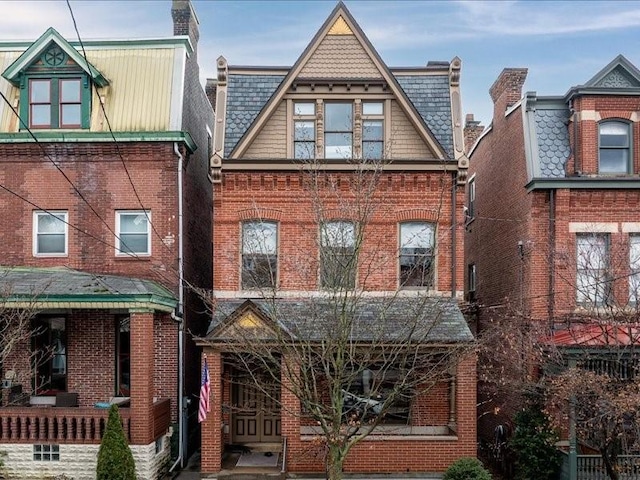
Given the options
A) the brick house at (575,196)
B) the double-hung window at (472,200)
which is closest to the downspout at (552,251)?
the brick house at (575,196)

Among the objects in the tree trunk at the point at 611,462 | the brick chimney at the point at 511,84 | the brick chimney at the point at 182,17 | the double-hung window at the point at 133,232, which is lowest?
the tree trunk at the point at 611,462

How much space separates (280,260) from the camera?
1670cm

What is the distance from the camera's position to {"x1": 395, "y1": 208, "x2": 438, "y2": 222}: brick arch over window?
1667 cm

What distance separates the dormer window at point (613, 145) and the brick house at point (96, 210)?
1185 cm

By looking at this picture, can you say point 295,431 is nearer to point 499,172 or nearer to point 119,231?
point 119,231

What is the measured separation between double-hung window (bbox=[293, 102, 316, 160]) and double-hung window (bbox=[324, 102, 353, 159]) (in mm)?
378

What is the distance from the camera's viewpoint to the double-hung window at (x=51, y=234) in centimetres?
1725

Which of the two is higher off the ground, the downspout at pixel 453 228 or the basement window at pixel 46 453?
→ the downspout at pixel 453 228

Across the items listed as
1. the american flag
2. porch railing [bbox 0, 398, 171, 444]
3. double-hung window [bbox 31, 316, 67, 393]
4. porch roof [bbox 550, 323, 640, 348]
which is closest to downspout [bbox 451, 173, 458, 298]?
porch roof [bbox 550, 323, 640, 348]

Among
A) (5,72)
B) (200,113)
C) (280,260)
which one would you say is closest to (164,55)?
(200,113)

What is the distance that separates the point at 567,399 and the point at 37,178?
597 inches

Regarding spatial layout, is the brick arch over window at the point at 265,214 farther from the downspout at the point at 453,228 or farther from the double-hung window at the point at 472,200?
the double-hung window at the point at 472,200

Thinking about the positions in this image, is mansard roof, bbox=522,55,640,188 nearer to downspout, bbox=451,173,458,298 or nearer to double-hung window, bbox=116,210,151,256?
downspout, bbox=451,173,458,298

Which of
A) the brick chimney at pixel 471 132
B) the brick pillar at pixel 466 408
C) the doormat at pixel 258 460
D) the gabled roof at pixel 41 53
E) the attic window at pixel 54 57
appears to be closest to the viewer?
the brick pillar at pixel 466 408
